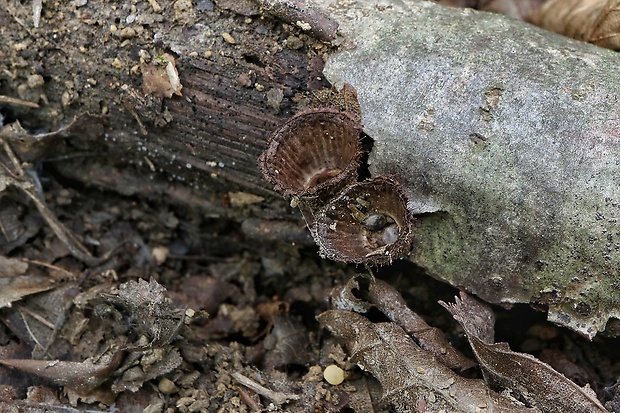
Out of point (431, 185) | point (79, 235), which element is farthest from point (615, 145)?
point (79, 235)

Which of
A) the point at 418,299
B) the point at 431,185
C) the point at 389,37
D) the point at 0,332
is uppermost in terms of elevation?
the point at 389,37

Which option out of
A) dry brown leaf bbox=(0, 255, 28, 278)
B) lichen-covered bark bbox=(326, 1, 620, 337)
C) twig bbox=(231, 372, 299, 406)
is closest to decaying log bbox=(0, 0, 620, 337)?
lichen-covered bark bbox=(326, 1, 620, 337)

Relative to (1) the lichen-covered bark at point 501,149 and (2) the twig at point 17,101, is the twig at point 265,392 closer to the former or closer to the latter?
(1) the lichen-covered bark at point 501,149

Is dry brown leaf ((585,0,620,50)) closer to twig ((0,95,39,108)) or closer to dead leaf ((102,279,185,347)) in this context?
dead leaf ((102,279,185,347))

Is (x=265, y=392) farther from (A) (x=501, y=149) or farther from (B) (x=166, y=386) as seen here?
(A) (x=501, y=149)

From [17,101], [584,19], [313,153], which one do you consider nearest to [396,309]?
[313,153]

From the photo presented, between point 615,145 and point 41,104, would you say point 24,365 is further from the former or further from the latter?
point 615,145
